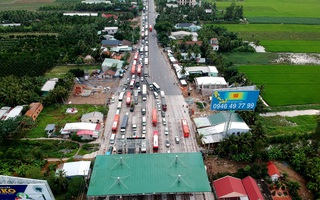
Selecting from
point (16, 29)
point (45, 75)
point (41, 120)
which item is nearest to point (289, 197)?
point (41, 120)

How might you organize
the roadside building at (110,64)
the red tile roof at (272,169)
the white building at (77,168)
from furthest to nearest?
1. the roadside building at (110,64)
2. the red tile roof at (272,169)
3. the white building at (77,168)

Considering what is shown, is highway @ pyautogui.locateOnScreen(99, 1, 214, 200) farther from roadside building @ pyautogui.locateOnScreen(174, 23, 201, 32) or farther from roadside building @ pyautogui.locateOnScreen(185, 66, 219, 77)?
roadside building @ pyautogui.locateOnScreen(174, 23, 201, 32)

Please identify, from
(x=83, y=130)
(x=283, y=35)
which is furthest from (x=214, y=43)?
(x=83, y=130)

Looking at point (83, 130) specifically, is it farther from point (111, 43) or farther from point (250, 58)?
point (250, 58)

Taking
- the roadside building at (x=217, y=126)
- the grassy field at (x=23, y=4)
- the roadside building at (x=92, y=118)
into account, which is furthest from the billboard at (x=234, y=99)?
the grassy field at (x=23, y=4)

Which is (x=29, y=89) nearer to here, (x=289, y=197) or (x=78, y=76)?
(x=78, y=76)

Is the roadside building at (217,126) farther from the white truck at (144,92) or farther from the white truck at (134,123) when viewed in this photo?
the white truck at (144,92)

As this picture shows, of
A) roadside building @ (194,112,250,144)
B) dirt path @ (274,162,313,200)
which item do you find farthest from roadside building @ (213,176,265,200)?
roadside building @ (194,112,250,144)
